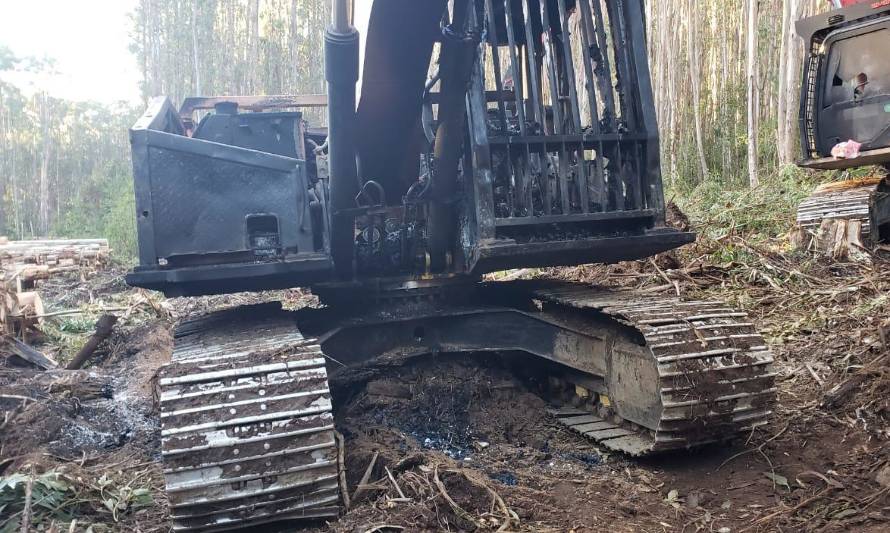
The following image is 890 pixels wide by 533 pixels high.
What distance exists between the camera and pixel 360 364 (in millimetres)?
4488

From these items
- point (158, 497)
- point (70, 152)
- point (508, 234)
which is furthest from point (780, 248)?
point (70, 152)

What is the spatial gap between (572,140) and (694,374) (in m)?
1.32

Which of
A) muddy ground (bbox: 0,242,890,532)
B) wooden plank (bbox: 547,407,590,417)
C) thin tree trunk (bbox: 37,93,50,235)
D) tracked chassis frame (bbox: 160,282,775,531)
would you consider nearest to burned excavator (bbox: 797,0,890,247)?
muddy ground (bbox: 0,242,890,532)

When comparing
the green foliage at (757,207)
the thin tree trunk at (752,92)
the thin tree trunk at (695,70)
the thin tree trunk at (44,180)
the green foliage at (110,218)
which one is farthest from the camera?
the thin tree trunk at (44,180)

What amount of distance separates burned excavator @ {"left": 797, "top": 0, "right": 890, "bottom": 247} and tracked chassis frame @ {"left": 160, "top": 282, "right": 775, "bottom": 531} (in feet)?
11.1

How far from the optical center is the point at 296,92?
2100 centimetres

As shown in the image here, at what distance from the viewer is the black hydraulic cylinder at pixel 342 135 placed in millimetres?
3166

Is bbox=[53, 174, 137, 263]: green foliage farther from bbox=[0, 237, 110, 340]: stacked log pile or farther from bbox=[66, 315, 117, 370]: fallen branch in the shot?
bbox=[66, 315, 117, 370]: fallen branch

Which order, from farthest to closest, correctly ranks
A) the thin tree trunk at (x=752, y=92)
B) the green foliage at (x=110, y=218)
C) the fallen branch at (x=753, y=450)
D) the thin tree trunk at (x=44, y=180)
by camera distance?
1. the thin tree trunk at (x=44, y=180)
2. the green foliage at (x=110, y=218)
3. the thin tree trunk at (x=752, y=92)
4. the fallen branch at (x=753, y=450)

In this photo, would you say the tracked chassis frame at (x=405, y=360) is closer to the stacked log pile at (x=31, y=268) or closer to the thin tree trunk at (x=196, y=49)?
the stacked log pile at (x=31, y=268)

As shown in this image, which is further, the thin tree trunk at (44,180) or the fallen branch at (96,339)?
the thin tree trunk at (44,180)

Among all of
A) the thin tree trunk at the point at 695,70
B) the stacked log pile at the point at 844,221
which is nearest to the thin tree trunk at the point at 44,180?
the thin tree trunk at the point at 695,70

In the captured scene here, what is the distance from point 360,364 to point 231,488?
1661mm

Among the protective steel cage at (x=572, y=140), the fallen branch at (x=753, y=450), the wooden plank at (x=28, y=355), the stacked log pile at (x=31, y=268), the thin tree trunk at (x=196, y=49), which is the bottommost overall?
the fallen branch at (x=753, y=450)
